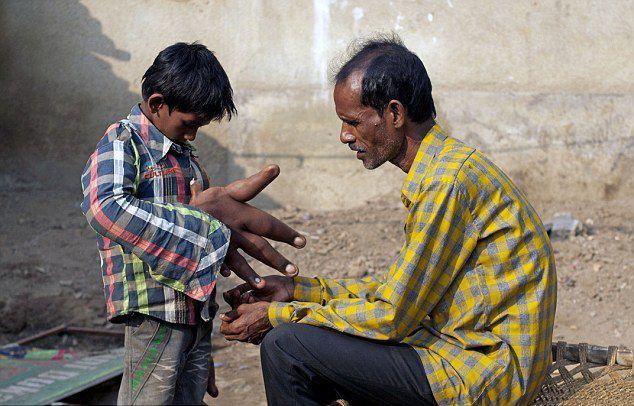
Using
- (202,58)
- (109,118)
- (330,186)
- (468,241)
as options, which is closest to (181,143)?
(202,58)

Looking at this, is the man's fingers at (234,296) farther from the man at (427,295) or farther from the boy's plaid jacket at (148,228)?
the man at (427,295)

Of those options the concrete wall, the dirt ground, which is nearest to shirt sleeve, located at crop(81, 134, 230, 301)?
the dirt ground

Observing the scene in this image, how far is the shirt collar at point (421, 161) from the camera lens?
2.58 meters

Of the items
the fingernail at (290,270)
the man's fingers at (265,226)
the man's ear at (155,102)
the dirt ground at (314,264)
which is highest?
the man's ear at (155,102)

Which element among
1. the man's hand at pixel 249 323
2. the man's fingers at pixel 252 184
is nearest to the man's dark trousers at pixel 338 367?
the man's hand at pixel 249 323

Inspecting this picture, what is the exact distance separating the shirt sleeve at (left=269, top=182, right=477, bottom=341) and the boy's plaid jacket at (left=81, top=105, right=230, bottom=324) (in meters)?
0.52

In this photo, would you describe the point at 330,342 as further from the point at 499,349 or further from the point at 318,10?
the point at 318,10

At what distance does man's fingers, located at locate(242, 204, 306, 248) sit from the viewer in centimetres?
291

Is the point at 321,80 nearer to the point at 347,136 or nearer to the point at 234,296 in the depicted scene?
the point at 234,296

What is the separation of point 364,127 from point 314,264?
157 inches

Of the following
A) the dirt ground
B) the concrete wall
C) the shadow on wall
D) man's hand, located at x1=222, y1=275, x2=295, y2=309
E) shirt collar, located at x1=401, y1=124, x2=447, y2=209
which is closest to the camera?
shirt collar, located at x1=401, y1=124, x2=447, y2=209

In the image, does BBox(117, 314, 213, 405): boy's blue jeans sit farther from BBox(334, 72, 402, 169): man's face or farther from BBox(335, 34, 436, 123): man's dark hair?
BBox(335, 34, 436, 123): man's dark hair

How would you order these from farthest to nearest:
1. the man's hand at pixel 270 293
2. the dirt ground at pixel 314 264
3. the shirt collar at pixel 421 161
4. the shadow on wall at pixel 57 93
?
the shadow on wall at pixel 57 93 < the dirt ground at pixel 314 264 < the man's hand at pixel 270 293 < the shirt collar at pixel 421 161

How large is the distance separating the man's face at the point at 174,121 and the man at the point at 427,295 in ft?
1.68
